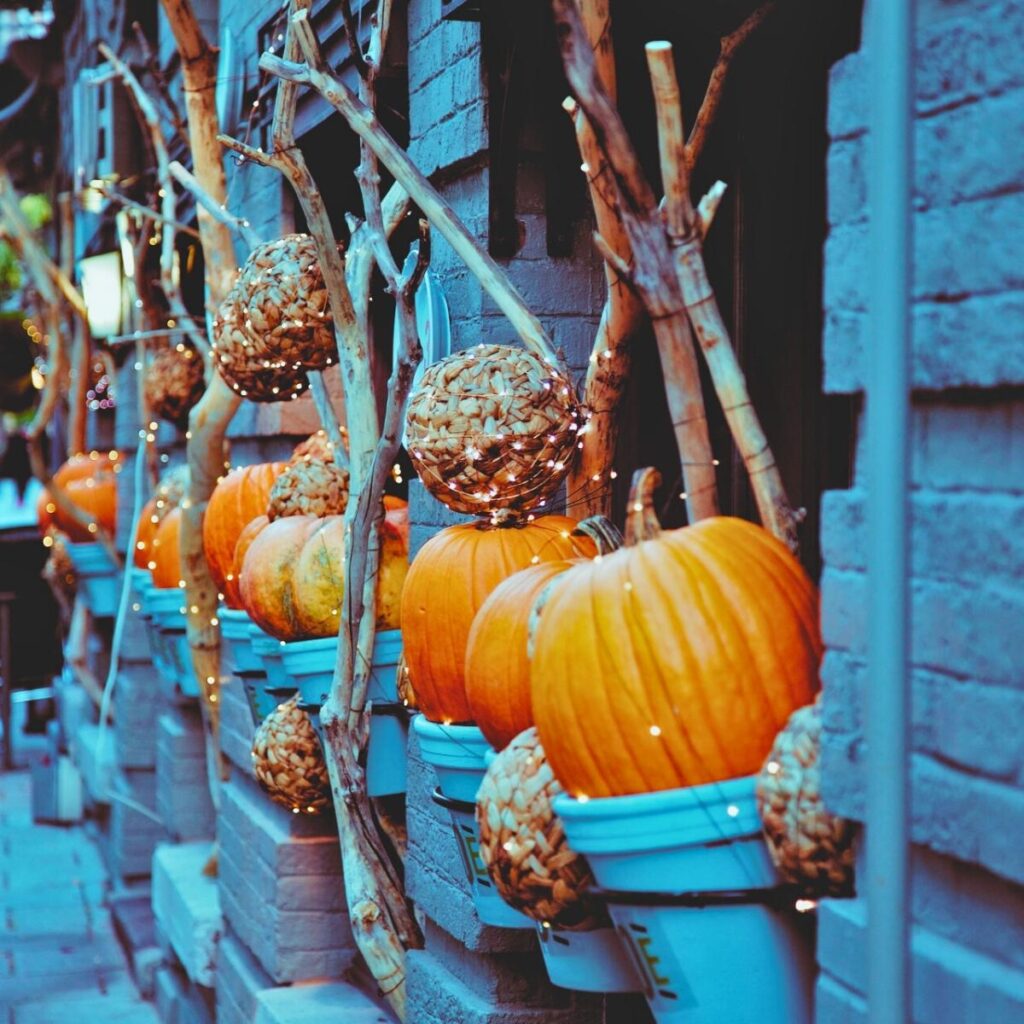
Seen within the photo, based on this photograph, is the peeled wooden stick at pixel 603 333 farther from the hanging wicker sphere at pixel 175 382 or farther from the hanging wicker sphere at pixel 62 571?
the hanging wicker sphere at pixel 62 571

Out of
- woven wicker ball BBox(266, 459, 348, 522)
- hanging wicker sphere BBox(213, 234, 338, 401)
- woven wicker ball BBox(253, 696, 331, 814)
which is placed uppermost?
hanging wicker sphere BBox(213, 234, 338, 401)

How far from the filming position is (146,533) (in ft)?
26.7

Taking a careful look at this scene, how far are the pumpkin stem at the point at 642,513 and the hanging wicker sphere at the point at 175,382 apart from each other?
5126mm

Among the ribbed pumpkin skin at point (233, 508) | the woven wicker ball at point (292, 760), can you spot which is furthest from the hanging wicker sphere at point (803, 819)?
the ribbed pumpkin skin at point (233, 508)

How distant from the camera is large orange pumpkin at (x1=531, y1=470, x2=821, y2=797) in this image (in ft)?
8.48

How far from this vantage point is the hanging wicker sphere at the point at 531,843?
9.29ft

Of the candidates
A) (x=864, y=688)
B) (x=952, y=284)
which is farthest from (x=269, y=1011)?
(x=952, y=284)

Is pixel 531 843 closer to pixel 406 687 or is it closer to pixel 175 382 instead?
pixel 406 687

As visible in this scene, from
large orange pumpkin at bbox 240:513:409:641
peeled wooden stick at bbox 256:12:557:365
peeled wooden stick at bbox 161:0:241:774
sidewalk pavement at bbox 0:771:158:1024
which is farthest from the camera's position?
sidewalk pavement at bbox 0:771:158:1024

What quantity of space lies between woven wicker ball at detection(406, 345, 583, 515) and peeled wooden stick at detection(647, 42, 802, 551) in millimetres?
531

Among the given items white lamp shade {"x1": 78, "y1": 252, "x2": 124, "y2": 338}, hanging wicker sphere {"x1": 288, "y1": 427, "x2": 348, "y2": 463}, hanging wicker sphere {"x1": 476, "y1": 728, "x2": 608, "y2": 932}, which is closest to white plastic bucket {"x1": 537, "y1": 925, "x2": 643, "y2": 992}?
hanging wicker sphere {"x1": 476, "y1": 728, "x2": 608, "y2": 932}

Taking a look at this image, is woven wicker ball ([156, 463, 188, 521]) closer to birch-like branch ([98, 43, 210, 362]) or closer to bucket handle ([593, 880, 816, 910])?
birch-like branch ([98, 43, 210, 362])

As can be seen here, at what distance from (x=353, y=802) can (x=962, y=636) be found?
2.74m

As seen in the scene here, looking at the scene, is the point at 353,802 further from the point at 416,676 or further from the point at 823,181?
the point at 823,181
